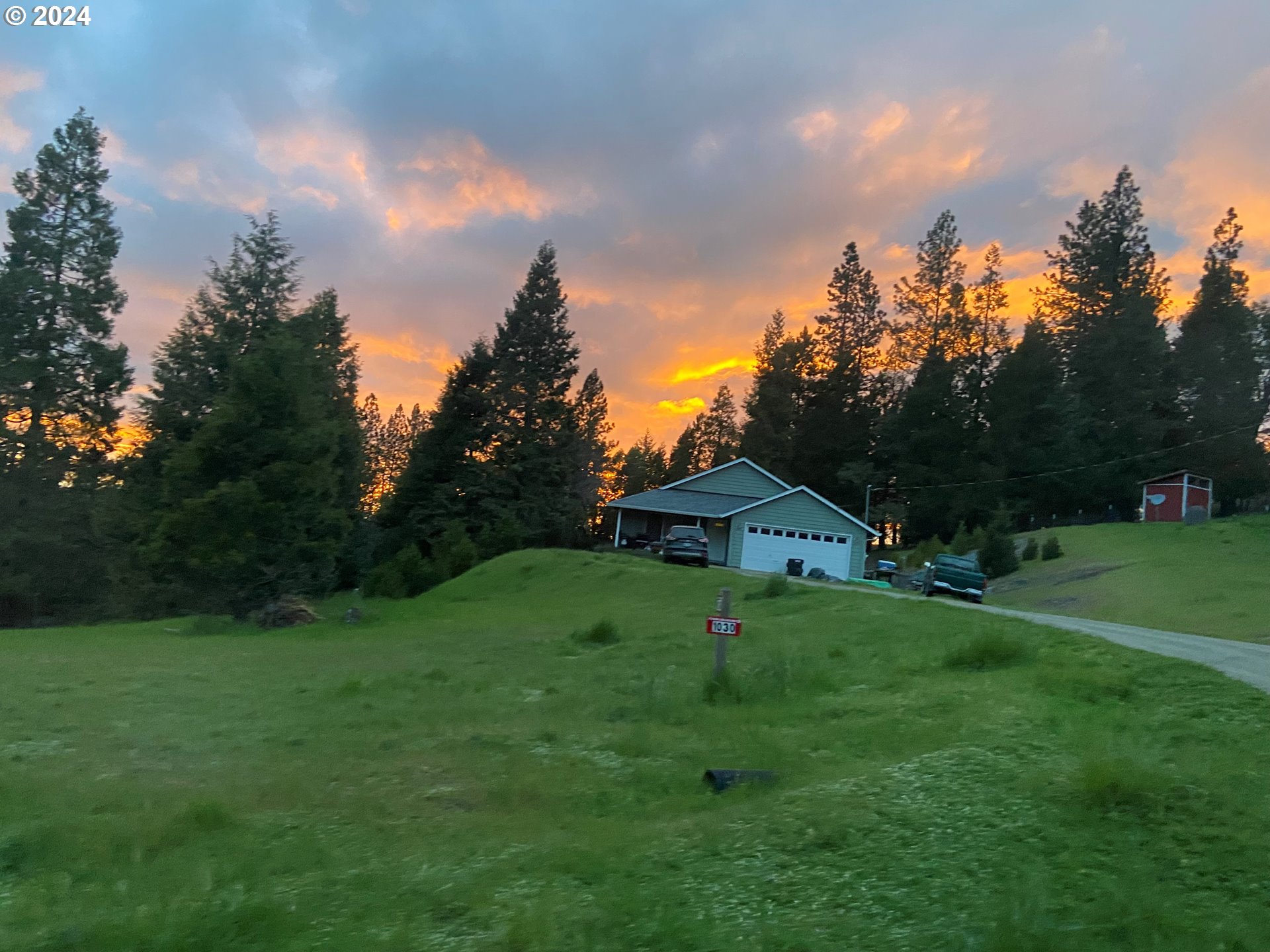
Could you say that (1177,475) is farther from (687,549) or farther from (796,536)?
(687,549)

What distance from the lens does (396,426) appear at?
96.8 m

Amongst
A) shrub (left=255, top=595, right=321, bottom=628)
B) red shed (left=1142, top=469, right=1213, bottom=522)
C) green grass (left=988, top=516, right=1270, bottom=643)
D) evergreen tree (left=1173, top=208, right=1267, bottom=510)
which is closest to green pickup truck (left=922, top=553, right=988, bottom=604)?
green grass (left=988, top=516, right=1270, bottom=643)

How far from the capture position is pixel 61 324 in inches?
1785

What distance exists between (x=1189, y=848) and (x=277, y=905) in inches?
203

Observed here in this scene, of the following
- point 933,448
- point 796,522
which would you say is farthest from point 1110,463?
point 796,522

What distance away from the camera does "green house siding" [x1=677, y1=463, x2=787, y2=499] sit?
5253 centimetres

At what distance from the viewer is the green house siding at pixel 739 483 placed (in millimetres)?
52531

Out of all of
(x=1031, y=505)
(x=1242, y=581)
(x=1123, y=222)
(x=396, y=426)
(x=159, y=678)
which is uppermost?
(x=1123, y=222)

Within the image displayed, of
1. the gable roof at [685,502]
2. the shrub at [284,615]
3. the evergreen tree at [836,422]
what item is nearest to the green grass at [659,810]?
the shrub at [284,615]

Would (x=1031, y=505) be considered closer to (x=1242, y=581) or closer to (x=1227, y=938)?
(x=1242, y=581)

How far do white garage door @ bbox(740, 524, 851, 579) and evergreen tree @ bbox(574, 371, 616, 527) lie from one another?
21435 mm

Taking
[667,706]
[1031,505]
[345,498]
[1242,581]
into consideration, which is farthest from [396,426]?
[667,706]

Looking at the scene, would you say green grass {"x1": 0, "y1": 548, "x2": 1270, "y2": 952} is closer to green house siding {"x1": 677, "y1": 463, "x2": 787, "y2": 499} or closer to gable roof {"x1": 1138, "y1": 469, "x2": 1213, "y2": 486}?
green house siding {"x1": 677, "y1": 463, "x2": 787, "y2": 499}

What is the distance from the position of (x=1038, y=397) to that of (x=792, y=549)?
28859 mm
